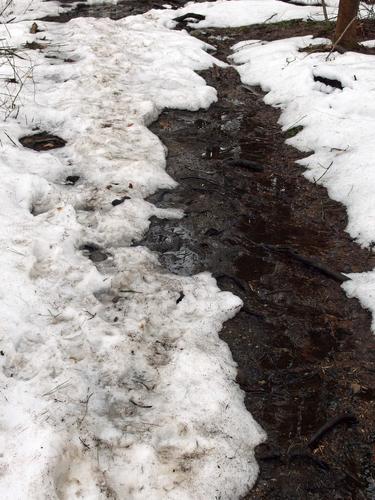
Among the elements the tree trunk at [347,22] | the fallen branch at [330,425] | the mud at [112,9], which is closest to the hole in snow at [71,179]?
the fallen branch at [330,425]

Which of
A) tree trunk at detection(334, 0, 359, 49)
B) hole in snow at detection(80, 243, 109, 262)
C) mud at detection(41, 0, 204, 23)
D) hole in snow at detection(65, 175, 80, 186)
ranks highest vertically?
tree trunk at detection(334, 0, 359, 49)

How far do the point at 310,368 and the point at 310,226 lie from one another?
76.1 inches

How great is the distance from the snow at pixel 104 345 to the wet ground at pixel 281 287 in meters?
0.18

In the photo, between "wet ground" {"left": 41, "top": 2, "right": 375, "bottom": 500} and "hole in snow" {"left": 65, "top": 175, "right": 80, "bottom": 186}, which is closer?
"wet ground" {"left": 41, "top": 2, "right": 375, "bottom": 500}

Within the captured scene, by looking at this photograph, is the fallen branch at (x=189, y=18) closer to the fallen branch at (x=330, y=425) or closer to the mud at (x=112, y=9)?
the mud at (x=112, y=9)

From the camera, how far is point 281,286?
4160mm

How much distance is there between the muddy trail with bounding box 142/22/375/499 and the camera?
2908mm

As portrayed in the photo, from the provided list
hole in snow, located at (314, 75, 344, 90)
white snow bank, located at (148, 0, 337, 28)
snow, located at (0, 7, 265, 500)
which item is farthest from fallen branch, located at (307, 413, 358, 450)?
white snow bank, located at (148, 0, 337, 28)

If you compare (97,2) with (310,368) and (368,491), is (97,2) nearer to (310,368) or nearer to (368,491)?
(310,368)

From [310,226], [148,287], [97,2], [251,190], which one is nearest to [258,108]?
[251,190]

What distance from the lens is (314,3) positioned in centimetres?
1195

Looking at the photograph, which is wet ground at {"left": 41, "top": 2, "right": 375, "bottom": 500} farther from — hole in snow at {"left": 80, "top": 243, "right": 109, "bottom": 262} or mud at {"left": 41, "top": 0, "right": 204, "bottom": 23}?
mud at {"left": 41, "top": 0, "right": 204, "bottom": 23}

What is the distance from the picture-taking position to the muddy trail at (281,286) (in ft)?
9.54

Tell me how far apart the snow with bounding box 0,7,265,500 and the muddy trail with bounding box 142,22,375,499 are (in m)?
0.17
